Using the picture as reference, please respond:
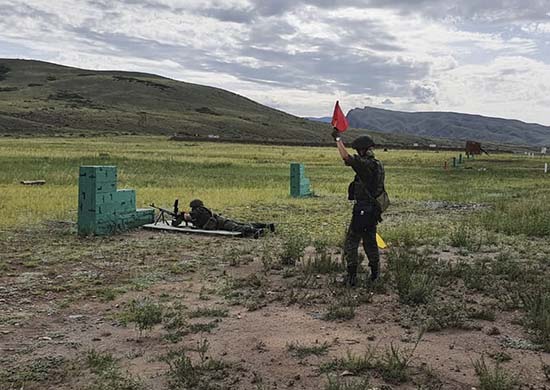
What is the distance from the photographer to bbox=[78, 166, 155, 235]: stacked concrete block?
11.6 metres

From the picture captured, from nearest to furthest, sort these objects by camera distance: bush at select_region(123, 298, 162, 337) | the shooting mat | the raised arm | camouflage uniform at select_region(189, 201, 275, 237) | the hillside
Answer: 1. bush at select_region(123, 298, 162, 337)
2. the raised arm
3. the shooting mat
4. camouflage uniform at select_region(189, 201, 275, 237)
5. the hillside

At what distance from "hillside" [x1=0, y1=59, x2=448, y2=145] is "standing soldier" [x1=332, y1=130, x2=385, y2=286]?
8303cm

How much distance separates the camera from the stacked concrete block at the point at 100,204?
11.6 metres

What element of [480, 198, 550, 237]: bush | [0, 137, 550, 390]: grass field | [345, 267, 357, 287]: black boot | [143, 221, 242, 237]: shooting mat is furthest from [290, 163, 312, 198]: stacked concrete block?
[345, 267, 357, 287]: black boot

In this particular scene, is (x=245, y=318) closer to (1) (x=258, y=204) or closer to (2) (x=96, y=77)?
(1) (x=258, y=204)

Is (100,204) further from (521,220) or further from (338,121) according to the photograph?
(521,220)

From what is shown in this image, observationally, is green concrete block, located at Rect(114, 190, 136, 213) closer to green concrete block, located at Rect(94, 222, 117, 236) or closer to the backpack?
green concrete block, located at Rect(94, 222, 117, 236)

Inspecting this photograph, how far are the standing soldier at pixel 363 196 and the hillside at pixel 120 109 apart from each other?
83.0m

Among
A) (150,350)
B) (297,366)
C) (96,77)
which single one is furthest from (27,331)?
(96,77)

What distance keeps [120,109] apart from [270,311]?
438ft

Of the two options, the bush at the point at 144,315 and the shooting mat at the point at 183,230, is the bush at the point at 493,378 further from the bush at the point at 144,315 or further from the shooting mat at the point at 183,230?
the shooting mat at the point at 183,230

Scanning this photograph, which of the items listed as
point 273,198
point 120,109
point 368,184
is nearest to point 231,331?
point 368,184

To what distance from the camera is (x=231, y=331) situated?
234 inches

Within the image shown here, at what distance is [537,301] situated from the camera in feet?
21.3
